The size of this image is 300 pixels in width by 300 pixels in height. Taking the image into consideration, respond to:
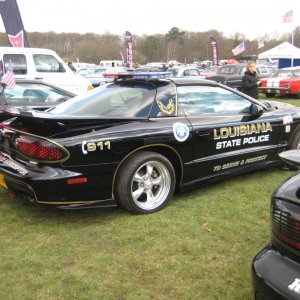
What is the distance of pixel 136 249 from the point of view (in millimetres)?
3125

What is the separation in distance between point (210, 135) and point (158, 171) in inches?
28.8

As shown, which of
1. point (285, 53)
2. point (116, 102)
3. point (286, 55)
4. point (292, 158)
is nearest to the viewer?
point (292, 158)

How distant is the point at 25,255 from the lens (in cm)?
304

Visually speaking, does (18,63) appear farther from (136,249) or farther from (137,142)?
(136,249)

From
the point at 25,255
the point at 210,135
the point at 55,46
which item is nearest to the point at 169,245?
the point at 25,255

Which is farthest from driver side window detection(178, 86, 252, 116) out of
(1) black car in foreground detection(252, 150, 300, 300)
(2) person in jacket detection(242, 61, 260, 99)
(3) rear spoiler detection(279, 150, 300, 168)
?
(2) person in jacket detection(242, 61, 260, 99)

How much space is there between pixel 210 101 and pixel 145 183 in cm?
132

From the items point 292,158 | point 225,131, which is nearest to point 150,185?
point 225,131

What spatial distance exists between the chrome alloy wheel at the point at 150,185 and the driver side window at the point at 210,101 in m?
0.72

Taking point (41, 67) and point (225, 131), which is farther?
point (41, 67)

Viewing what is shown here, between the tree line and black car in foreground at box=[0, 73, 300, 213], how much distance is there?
214 ft

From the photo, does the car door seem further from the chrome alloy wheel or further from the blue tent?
the blue tent

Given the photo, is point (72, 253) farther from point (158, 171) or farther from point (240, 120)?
point (240, 120)

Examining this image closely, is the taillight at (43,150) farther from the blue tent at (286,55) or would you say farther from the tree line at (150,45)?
the tree line at (150,45)
